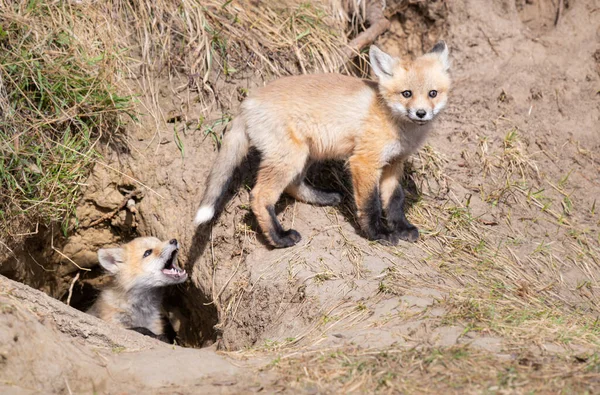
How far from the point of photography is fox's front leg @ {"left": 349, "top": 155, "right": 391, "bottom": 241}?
5000mm

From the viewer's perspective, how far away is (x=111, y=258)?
228 inches

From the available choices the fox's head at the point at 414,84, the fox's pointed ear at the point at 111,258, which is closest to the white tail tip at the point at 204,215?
the fox's pointed ear at the point at 111,258

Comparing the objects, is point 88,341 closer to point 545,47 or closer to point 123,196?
point 123,196

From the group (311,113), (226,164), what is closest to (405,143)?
(311,113)

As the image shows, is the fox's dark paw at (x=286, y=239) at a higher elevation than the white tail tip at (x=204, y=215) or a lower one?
lower

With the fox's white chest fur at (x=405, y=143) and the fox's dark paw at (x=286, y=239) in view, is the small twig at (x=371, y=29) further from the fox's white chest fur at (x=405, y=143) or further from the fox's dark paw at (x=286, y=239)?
the fox's dark paw at (x=286, y=239)

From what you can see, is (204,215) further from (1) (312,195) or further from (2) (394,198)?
(2) (394,198)

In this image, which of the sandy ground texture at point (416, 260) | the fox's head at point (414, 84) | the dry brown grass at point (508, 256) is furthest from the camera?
the fox's head at point (414, 84)

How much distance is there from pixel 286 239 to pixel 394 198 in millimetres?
965

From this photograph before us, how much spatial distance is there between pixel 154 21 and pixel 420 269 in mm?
3373

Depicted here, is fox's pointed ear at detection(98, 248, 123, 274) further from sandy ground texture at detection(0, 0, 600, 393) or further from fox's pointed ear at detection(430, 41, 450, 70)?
fox's pointed ear at detection(430, 41, 450, 70)

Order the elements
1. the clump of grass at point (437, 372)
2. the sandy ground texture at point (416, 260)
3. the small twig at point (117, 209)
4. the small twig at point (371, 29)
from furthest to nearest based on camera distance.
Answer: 1. the small twig at point (371, 29)
2. the small twig at point (117, 209)
3. the sandy ground texture at point (416, 260)
4. the clump of grass at point (437, 372)

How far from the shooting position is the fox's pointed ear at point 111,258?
571 cm

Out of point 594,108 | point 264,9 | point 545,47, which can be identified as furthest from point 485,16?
point 264,9
